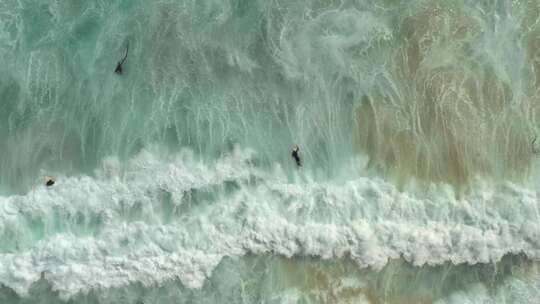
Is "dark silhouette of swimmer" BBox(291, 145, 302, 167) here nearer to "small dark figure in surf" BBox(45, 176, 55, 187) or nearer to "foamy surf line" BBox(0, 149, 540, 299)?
"foamy surf line" BBox(0, 149, 540, 299)

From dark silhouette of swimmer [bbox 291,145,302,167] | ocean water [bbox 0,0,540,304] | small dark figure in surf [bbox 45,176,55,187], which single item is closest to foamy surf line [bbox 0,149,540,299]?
ocean water [bbox 0,0,540,304]

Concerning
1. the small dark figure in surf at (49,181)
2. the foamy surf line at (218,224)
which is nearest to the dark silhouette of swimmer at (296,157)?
the foamy surf line at (218,224)

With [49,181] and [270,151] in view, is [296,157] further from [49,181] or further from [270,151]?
[49,181]

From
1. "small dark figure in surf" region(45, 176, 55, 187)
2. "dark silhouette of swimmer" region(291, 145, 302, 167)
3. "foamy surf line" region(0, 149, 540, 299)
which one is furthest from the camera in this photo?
"dark silhouette of swimmer" region(291, 145, 302, 167)

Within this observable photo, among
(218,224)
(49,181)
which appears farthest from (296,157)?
(49,181)

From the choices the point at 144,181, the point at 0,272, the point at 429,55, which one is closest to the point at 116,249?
the point at 144,181

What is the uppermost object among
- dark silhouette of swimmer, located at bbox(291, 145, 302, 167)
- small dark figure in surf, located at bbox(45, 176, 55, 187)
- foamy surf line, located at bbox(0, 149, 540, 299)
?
dark silhouette of swimmer, located at bbox(291, 145, 302, 167)

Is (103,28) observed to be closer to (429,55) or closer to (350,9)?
(350,9)
